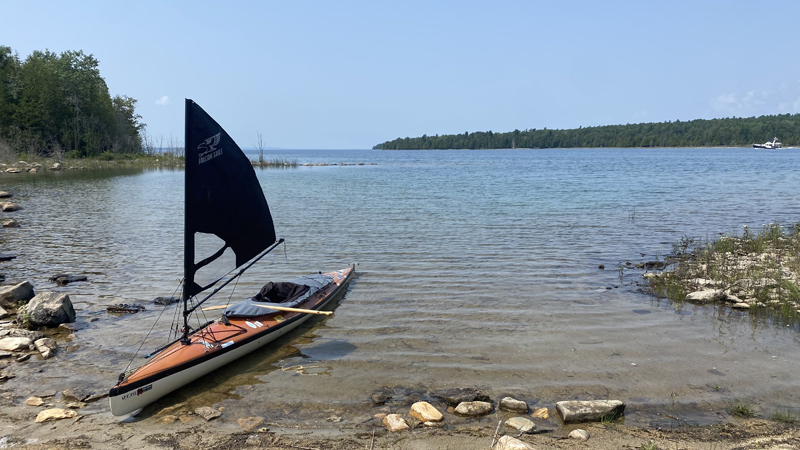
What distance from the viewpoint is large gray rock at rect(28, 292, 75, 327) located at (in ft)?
31.9

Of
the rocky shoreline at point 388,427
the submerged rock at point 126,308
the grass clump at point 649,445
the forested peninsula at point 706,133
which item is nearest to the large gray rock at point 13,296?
the submerged rock at point 126,308

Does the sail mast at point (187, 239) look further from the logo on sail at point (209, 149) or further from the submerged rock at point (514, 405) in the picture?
the submerged rock at point (514, 405)

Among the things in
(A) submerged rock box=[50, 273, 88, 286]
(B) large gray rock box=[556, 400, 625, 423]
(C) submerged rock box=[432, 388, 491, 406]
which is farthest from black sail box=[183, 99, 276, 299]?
(A) submerged rock box=[50, 273, 88, 286]

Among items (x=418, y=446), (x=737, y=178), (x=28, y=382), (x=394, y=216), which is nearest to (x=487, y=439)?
(x=418, y=446)

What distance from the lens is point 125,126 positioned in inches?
3302

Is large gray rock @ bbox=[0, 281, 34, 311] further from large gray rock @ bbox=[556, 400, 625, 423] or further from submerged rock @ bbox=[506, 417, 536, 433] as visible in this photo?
large gray rock @ bbox=[556, 400, 625, 423]

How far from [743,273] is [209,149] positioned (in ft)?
41.1

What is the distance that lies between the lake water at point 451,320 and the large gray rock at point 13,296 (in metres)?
1.03

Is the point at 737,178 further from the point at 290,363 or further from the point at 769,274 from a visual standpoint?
the point at 290,363

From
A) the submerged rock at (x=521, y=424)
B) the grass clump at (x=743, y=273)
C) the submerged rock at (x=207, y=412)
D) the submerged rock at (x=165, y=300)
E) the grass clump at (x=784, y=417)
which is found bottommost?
the submerged rock at (x=207, y=412)

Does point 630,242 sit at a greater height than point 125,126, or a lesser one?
lesser

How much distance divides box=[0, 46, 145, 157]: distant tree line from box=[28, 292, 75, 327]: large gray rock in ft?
208

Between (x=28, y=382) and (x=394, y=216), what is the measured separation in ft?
59.7

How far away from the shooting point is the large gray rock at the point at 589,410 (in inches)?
247
